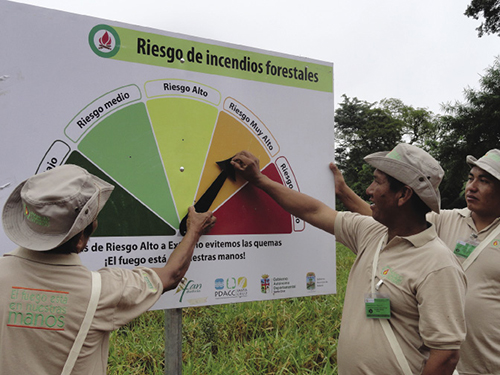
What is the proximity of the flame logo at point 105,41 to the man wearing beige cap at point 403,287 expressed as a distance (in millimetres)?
1496

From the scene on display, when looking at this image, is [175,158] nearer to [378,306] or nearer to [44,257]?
[44,257]

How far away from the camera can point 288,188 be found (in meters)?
2.79

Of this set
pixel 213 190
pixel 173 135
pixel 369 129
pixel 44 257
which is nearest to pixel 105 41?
pixel 173 135

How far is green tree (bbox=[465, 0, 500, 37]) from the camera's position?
1714cm

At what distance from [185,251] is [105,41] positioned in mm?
1196

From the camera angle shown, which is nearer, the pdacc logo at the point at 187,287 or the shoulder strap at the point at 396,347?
the shoulder strap at the point at 396,347

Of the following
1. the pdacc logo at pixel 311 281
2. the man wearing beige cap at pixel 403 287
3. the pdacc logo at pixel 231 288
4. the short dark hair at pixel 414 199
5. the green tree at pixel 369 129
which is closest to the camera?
the man wearing beige cap at pixel 403 287

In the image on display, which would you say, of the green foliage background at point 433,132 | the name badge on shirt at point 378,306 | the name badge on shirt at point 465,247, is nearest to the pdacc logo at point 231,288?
the name badge on shirt at point 378,306

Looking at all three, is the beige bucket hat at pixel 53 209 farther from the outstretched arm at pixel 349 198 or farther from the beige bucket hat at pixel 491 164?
the beige bucket hat at pixel 491 164

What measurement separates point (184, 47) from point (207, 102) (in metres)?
0.34

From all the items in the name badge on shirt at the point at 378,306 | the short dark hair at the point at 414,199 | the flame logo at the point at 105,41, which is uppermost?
the flame logo at the point at 105,41

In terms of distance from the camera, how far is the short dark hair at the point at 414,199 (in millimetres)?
2176

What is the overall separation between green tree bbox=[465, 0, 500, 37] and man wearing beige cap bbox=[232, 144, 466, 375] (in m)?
18.3

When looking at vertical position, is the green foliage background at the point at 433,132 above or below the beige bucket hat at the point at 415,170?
above
